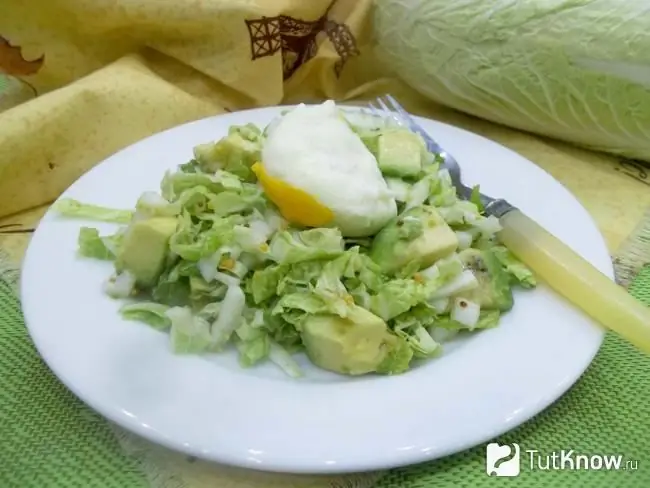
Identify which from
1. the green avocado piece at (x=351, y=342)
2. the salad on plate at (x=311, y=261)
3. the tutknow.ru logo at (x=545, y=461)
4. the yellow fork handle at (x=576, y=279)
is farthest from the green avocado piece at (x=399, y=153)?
the tutknow.ru logo at (x=545, y=461)

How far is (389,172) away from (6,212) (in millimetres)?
563

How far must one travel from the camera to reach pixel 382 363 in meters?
0.82

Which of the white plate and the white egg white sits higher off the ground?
the white egg white

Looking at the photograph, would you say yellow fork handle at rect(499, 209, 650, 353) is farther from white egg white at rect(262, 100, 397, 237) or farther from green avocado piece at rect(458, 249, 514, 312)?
white egg white at rect(262, 100, 397, 237)

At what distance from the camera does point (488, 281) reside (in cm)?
90

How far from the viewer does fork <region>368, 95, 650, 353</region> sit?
0.80 m

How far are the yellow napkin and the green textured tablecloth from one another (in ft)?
0.95

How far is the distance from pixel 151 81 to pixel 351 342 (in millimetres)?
684

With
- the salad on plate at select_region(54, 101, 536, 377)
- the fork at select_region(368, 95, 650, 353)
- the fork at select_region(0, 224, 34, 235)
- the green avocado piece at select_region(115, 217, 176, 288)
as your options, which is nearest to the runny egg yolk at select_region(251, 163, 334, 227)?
the salad on plate at select_region(54, 101, 536, 377)

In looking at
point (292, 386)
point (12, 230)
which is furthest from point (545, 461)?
point (12, 230)

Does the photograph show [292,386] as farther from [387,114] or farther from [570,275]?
[387,114]

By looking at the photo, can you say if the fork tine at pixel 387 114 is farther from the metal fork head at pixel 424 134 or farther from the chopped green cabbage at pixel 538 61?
the chopped green cabbage at pixel 538 61

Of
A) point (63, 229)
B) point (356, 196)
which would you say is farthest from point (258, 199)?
point (63, 229)

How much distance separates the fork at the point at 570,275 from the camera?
801mm
